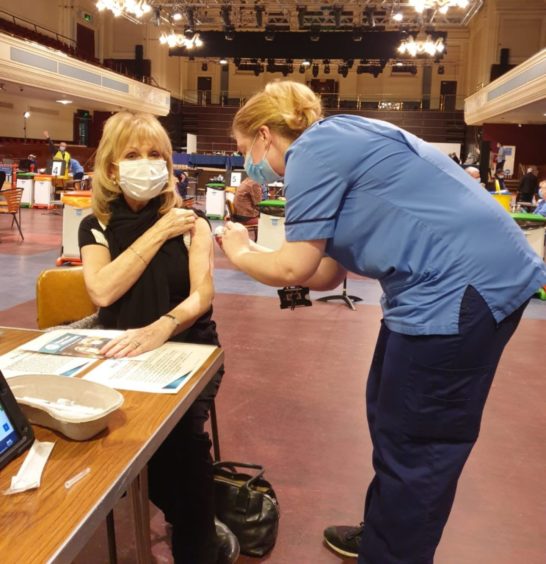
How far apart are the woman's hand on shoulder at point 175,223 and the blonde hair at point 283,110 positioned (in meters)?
0.49

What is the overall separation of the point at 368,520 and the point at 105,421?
79cm

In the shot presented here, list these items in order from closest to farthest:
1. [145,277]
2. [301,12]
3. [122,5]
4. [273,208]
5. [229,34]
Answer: [145,277] < [273,208] < [122,5] < [301,12] < [229,34]

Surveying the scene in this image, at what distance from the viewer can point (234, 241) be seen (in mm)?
1755

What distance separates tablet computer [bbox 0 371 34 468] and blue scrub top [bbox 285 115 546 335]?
2.24ft

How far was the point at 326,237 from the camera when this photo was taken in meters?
1.38

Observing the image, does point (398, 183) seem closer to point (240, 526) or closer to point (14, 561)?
point (14, 561)

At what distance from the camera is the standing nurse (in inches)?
53.4

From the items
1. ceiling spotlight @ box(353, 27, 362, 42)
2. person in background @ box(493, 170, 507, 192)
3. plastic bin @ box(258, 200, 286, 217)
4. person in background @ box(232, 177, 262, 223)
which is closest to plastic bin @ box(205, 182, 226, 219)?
person in background @ box(232, 177, 262, 223)

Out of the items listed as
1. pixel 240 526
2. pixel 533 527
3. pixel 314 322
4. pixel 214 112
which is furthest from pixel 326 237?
pixel 214 112

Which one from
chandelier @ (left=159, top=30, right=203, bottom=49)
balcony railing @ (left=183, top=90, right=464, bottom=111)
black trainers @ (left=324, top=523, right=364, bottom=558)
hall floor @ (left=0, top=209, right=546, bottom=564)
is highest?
chandelier @ (left=159, top=30, right=203, bottom=49)

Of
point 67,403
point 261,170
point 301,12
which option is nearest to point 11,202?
point 261,170

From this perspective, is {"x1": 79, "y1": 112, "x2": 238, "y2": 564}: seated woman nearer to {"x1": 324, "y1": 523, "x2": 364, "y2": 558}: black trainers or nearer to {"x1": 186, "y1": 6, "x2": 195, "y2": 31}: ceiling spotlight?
{"x1": 324, "y1": 523, "x2": 364, "y2": 558}: black trainers

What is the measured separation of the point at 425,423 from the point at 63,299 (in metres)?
1.36

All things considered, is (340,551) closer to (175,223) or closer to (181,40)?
(175,223)
